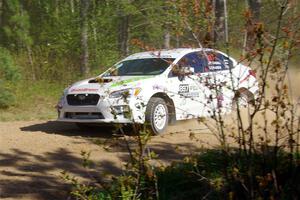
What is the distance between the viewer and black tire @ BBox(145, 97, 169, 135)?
9609 mm

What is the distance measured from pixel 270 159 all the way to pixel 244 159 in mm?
225

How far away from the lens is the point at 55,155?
841 cm

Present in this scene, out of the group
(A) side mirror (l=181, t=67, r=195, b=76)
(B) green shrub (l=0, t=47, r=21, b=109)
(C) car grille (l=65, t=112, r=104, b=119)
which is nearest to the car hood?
(C) car grille (l=65, t=112, r=104, b=119)

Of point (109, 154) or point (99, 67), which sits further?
point (99, 67)

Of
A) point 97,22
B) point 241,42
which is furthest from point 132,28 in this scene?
point 241,42

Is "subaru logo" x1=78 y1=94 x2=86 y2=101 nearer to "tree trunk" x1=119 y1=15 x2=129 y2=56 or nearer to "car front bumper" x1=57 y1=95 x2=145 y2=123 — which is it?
"car front bumper" x1=57 y1=95 x2=145 y2=123

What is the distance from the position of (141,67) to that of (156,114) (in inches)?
56.6

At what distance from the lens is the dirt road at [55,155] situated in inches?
259

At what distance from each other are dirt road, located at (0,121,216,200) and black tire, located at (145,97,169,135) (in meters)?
0.25

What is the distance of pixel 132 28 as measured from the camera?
2662cm

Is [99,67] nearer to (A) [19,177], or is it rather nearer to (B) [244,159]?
(A) [19,177]

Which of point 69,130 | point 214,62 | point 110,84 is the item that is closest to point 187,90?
point 110,84

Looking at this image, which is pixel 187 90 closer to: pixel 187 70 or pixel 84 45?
pixel 187 70

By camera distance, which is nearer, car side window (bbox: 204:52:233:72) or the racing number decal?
car side window (bbox: 204:52:233:72)
